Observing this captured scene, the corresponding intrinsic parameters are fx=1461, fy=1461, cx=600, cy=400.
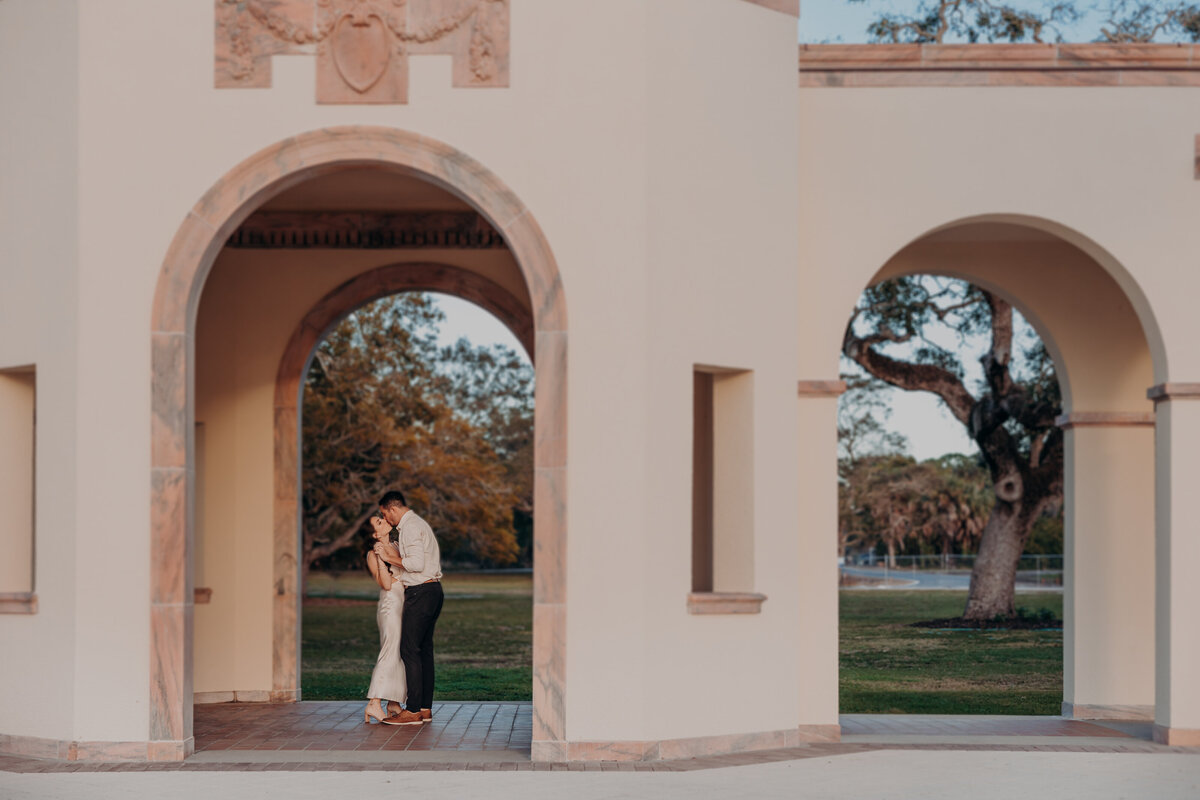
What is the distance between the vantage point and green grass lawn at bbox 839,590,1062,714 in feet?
50.5

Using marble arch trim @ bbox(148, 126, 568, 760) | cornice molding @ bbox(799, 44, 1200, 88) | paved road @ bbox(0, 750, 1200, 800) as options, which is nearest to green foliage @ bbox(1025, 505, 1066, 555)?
cornice molding @ bbox(799, 44, 1200, 88)

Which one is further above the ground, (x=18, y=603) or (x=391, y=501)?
(x=391, y=501)

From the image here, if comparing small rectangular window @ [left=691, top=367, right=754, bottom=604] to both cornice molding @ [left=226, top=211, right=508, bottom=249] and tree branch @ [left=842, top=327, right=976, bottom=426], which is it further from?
tree branch @ [left=842, top=327, right=976, bottom=426]

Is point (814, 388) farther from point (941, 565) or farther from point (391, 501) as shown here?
point (941, 565)

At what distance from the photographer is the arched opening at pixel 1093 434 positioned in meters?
12.0

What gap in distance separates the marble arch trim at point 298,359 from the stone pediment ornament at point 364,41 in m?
3.74

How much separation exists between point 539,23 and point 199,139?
2.40 meters

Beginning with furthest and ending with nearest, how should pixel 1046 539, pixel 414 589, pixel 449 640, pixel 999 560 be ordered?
1. pixel 1046 539
2. pixel 449 640
3. pixel 999 560
4. pixel 414 589

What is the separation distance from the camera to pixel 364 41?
9.73 meters

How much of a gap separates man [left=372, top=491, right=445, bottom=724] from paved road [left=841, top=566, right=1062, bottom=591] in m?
29.2

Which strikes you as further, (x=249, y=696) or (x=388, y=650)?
(x=249, y=696)

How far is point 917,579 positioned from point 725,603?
1397 inches

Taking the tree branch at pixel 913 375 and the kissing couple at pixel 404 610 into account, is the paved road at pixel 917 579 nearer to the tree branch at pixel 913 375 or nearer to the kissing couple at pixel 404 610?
the tree branch at pixel 913 375

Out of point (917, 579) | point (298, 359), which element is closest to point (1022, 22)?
point (298, 359)
